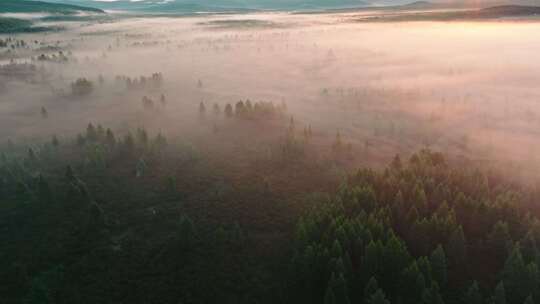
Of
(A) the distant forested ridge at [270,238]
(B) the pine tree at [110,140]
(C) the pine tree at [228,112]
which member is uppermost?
(C) the pine tree at [228,112]

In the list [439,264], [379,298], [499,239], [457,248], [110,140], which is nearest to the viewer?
[379,298]

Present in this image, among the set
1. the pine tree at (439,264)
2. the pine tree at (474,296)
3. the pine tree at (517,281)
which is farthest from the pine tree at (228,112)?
the pine tree at (474,296)

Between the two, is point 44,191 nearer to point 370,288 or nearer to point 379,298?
point 370,288

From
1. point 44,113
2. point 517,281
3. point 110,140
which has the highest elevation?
point 44,113

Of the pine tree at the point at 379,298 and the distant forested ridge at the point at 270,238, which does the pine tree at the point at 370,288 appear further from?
the pine tree at the point at 379,298

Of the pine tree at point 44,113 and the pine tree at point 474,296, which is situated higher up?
the pine tree at point 44,113

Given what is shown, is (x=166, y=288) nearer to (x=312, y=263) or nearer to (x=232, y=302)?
(x=232, y=302)

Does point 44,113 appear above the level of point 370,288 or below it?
above

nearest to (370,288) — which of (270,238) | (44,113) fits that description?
(270,238)

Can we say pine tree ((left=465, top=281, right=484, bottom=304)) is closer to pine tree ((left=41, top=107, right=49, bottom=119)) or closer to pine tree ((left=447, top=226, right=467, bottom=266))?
pine tree ((left=447, top=226, right=467, bottom=266))

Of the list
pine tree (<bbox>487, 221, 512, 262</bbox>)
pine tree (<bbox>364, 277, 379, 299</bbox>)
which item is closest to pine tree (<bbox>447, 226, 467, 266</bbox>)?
pine tree (<bbox>487, 221, 512, 262</bbox>)

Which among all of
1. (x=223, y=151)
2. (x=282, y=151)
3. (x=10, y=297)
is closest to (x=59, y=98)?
(x=223, y=151)
